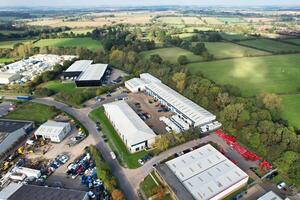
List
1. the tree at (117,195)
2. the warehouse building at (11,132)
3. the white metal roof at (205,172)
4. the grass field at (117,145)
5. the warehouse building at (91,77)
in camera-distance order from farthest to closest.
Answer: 1. the warehouse building at (91,77)
2. the warehouse building at (11,132)
3. the grass field at (117,145)
4. the white metal roof at (205,172)
5. the tree at (117,195)

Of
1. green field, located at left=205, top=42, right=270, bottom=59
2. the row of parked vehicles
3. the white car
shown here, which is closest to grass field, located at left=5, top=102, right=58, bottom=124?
the row of parked vehicles

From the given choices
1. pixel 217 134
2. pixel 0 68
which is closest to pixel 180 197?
pixel 217 134

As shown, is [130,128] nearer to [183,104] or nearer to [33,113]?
[183,104]

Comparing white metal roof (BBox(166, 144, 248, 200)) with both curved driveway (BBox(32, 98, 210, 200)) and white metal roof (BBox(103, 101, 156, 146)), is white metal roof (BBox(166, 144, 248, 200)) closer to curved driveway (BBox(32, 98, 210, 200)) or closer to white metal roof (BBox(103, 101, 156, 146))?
curved driveway (BBox(32, 98, 210, 200))

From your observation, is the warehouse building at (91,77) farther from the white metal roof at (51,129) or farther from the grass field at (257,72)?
the grass field at (257,72)

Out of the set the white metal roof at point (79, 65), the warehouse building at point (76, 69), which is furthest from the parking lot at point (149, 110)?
the white metal roof at point (79, 65)

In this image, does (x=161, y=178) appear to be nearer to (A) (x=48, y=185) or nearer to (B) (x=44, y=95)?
(A) (x=48, y=185)
